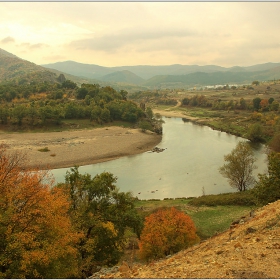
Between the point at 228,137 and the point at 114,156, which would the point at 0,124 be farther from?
the point at 228,137

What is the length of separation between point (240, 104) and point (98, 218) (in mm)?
118599

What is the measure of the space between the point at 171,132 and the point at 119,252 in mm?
74520

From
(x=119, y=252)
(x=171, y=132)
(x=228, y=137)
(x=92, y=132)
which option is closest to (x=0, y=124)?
(x=92, y=132)

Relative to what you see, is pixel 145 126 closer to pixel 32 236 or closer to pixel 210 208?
pixel 210 208

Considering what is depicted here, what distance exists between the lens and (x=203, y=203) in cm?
3491

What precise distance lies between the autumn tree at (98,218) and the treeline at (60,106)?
66.0 metres

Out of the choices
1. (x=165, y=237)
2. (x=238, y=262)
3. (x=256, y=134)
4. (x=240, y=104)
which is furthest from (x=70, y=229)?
(x=240, y=104)

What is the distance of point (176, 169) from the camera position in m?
52.6

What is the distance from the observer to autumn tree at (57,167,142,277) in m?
17.6

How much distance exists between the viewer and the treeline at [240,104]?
10838 cm

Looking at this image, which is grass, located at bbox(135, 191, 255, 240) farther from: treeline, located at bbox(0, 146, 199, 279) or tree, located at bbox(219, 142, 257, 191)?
treeline, located at bbox(0, 146, 199, 279)

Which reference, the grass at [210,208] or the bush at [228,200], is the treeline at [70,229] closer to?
the grass at [210,208]

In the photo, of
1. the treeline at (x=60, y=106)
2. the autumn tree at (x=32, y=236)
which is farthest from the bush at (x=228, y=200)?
the treeline at (x=60, y=106)

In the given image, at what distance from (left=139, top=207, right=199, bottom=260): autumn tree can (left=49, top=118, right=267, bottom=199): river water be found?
2081 centimetres
